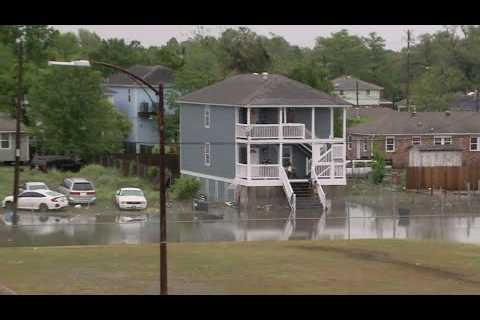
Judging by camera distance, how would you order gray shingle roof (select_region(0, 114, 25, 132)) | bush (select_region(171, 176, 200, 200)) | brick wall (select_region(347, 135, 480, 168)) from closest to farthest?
bush (select_region(171, 176, 200, 200)), gray shingle roof (select_region(0, 114, 25, 132)), brick wall (select_region(347, 135, 480, 168))

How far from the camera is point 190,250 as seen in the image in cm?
3309

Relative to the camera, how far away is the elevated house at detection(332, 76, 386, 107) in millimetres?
111250

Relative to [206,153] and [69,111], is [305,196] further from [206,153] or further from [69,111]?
[69,111]

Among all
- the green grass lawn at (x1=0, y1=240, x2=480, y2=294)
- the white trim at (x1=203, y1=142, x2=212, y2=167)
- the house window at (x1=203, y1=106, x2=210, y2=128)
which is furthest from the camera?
the house window at (x1=203, y1=106, x2=210, y2=128)

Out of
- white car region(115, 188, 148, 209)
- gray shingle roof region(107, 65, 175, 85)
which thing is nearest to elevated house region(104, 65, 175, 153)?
gray shingle roof region(107, 65, 175, 85)

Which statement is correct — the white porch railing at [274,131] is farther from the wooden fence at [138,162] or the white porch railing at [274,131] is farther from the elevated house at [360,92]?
the elevated house at [360,92]

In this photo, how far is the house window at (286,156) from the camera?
51781 millimetres

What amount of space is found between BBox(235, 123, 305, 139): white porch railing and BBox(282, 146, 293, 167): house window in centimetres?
156

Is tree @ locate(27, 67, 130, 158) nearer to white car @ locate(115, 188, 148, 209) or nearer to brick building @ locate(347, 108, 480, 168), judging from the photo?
white car @ locate(115, 188, 148, 209)

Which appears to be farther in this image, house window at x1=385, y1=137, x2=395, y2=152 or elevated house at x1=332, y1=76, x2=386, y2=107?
elevated house at x1=332, y1=76, x2=386, y2=107

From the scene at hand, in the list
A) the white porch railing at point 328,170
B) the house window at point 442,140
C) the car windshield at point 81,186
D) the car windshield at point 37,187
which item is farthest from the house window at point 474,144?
the car windshield at point 37,187

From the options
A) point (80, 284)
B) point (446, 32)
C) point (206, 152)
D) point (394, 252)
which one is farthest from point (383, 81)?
point (80, 284)

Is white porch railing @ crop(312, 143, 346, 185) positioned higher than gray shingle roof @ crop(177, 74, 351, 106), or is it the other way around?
gray shingle roof @ crop(177, 74, 351, 106)

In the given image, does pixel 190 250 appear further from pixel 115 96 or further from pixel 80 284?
pixel 115 96
